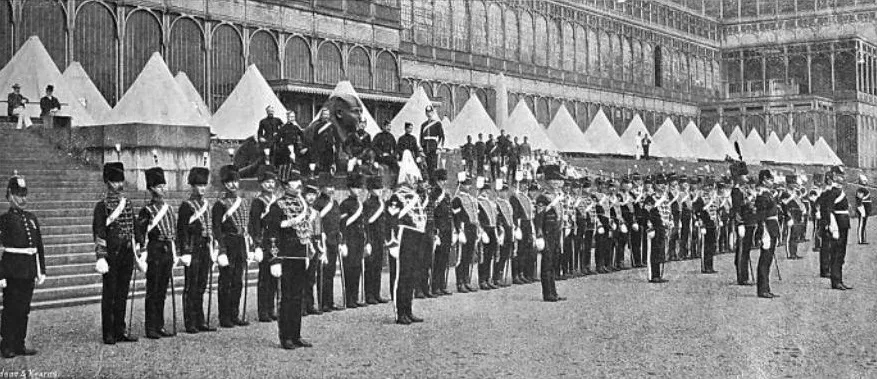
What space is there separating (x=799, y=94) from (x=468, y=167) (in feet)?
152

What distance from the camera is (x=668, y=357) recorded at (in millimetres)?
10125

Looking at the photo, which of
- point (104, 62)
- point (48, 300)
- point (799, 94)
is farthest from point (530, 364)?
point (799, 94)

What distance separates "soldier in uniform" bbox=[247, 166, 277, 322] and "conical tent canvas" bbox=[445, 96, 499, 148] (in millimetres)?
25391

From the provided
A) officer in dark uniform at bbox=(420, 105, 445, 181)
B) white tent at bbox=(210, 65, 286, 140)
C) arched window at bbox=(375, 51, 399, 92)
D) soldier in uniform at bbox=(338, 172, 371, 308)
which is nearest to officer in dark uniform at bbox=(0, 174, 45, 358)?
soldier in uniform at bbox=(338, 172, 371, 308)

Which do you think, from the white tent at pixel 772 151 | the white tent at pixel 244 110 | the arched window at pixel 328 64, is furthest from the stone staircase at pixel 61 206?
the white tent at pixel 772 151

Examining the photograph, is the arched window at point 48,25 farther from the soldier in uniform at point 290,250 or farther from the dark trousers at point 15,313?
the soldier in uniform at point 290,250

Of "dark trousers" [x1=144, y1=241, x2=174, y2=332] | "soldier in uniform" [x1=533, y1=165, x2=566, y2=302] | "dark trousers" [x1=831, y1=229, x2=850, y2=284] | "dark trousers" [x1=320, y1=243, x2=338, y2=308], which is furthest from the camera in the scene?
"dark trousers" [x1=831, y1=229, x2=850, y2=284]

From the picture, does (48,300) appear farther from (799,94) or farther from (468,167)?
(799,94)

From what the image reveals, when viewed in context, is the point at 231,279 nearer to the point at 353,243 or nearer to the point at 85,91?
the point at 353,243

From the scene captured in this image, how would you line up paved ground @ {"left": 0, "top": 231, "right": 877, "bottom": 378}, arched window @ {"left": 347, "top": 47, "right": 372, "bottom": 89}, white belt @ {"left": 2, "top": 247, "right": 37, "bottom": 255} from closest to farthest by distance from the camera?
paved ground @ {"left": 0, "top": 231, "right": 877, "bottom": 378}, white belt @ {"left": 2, "top": 247, "right": 37, "bottom": 255}, arched window @ {"left": 347, "top": 47, "right": 372, "bottom": 89}

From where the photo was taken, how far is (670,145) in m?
51.3

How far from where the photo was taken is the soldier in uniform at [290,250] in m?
10.8

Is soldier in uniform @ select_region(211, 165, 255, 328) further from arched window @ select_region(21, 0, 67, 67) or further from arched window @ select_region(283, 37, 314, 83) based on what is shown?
arched window @ select_region(283, 37, 314, 83)

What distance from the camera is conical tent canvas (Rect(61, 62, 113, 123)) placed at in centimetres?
2775
